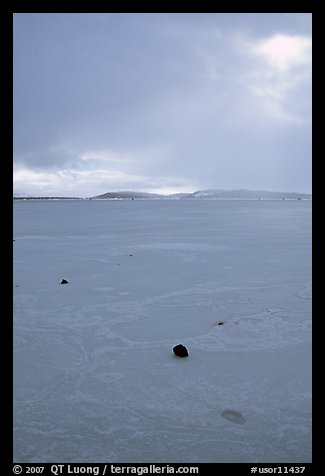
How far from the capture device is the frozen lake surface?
5.41ft

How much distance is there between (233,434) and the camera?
67.1 inches

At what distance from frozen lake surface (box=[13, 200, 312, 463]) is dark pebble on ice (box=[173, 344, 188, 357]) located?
0.04m

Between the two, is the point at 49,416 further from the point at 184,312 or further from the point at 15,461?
the point at 184,312

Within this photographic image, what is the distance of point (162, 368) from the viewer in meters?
2.32

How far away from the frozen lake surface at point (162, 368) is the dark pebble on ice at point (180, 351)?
4 centimetres

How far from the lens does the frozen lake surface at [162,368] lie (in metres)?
1.65

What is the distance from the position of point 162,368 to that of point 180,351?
211 mm

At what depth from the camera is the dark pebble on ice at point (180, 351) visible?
2.47 meters

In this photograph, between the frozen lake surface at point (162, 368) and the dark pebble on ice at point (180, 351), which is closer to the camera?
the frozen lake surface at point (162, 368)

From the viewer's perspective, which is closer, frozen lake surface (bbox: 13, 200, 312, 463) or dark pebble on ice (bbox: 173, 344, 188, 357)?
frozen lake surface (bbox: 13, 200, 312, 463)
